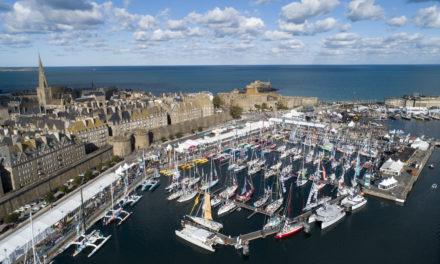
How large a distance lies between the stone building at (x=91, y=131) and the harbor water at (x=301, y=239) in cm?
2261

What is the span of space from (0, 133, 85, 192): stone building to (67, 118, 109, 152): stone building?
3828mm

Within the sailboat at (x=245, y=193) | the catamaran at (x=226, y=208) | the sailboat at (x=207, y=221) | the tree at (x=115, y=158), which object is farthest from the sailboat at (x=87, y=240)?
the tree at (x=115, y=158)

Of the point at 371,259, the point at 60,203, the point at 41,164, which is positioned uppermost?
the point at 41,164

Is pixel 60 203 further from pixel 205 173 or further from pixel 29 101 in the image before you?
pixel 29 101

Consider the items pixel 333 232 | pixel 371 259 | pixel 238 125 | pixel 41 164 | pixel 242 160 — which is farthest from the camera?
pixel 238 125

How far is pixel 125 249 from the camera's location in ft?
110

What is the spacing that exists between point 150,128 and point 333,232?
48.5 m

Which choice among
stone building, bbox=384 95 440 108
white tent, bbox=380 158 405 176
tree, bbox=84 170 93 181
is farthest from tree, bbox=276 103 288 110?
tree, bbox=84 170 93 181

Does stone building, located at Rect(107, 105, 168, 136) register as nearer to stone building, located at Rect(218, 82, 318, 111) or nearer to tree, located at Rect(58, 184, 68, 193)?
tree, located at Rect(58, 184, 68, 193)

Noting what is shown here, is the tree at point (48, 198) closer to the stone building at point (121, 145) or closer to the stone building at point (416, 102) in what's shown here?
the stone building at point (121, 145)

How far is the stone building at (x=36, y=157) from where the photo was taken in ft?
133

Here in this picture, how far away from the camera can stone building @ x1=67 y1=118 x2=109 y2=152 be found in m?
56.0

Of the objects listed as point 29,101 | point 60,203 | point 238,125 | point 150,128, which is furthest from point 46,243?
point 29,101

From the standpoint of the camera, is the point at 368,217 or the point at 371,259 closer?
the point at 371,259
